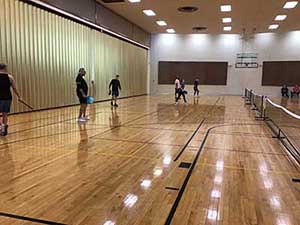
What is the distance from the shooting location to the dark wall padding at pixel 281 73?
88.3 feet

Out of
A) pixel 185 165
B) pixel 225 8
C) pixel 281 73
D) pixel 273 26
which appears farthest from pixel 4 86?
pixel 281 73

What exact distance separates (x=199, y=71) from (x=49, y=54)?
18.2 meters

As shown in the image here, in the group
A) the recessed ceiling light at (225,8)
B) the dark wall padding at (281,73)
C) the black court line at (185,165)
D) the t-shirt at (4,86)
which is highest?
the recessed ceiling light at (225,8)

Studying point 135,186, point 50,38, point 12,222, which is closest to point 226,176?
point 135,186

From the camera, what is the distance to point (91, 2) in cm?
1642

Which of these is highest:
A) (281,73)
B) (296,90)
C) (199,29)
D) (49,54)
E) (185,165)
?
(199,29)

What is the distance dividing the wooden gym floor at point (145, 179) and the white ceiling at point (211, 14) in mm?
11677

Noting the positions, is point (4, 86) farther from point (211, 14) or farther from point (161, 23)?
point (161, 23)

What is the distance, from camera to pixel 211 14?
65.5ft

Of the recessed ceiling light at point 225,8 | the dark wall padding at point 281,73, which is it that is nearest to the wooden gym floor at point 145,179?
the recessed ceiling light at point 225,8

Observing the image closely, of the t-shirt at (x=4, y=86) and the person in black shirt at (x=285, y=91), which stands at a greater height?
the t-shirt at (x=4, y=86)

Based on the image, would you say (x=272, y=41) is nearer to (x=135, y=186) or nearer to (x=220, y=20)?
(x=220, y=20)

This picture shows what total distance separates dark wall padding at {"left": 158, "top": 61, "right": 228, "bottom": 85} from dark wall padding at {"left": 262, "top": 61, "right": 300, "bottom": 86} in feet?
12.1

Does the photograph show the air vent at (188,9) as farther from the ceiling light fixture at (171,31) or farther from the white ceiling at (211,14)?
the ceiling light fixture at (171,31)
